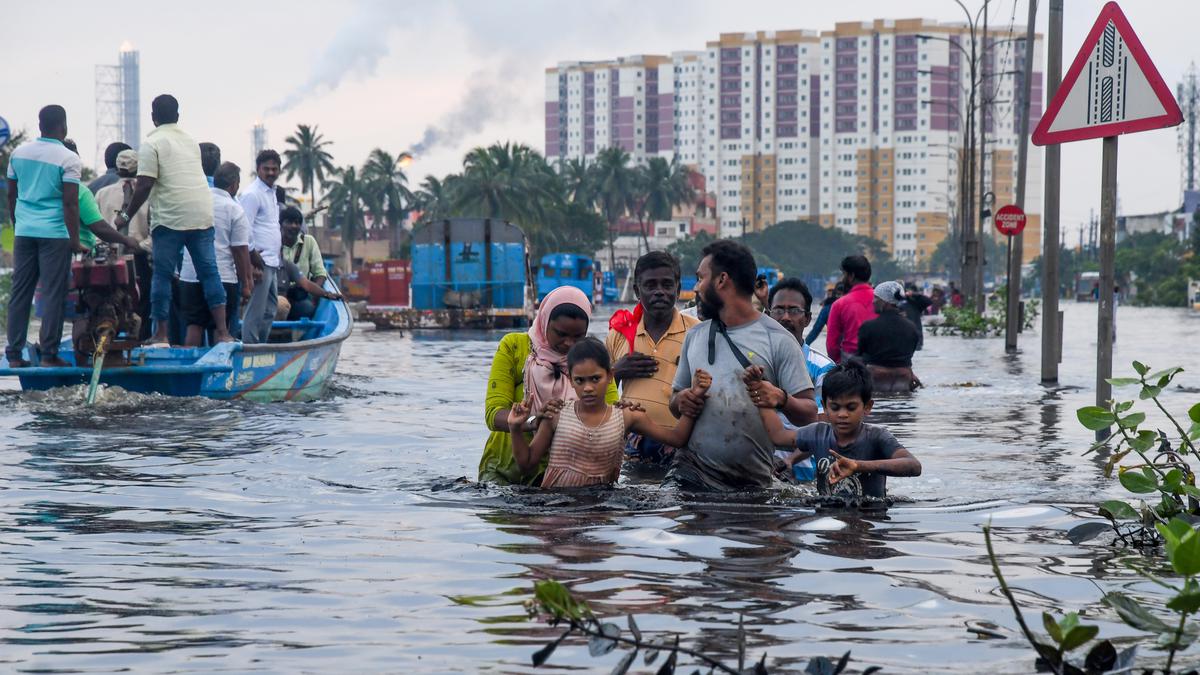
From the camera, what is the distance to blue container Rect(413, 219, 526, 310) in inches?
1645

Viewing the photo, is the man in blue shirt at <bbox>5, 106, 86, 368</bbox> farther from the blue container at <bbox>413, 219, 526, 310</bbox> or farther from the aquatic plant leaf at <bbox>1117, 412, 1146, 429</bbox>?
the blue container at <bbox>413, 219, 526, 310</bbox>

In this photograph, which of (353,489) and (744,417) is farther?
(353,489)

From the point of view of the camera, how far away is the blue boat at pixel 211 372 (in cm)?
1323

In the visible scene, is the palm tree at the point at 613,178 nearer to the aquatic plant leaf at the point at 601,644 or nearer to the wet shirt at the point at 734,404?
the wet shirt at the point at 734,404

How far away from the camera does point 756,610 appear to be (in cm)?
520

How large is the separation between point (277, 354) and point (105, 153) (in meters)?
2.69

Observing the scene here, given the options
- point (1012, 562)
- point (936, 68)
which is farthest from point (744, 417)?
point (936, 68)

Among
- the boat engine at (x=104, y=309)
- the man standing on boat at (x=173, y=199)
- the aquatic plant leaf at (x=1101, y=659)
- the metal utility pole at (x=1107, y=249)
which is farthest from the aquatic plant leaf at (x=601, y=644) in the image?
the man standing on boat at (x=173, y=199)

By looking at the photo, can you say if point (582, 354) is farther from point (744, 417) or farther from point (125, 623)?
point (125, 623)

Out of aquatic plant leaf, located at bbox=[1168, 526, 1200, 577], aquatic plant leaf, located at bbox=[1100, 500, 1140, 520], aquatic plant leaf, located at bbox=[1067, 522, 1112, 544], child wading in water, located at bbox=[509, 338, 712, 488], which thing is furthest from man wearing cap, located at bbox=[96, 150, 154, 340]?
aquatic plant leaf, located at bbox=[1168, 526, 1200, 577]

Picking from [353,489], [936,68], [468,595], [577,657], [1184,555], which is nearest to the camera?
[1184,555]

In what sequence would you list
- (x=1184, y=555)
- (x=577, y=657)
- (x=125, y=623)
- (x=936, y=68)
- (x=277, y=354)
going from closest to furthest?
(x=1184, y=555), (x=577, y=657), (x=125, y=623), (x=277, y=354), (x=936, y=68)

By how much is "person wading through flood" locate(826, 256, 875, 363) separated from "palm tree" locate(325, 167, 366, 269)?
348 feet

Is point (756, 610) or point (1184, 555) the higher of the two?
point (1184, 555)
